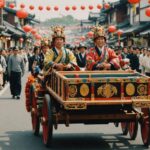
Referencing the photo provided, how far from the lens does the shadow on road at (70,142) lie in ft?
32.5

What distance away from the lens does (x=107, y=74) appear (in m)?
10.3

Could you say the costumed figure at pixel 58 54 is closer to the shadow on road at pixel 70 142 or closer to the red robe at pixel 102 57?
the red robe at pixel 102 57

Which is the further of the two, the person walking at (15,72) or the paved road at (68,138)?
the person walking at (15,72)

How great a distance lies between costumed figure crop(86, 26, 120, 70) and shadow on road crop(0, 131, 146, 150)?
1.32 meters

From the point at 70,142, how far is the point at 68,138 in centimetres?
48

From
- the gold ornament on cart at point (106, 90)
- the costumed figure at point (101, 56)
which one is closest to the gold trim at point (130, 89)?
the gold ornament on cart at point (106, 90)

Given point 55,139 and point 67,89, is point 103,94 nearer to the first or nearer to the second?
point 67,89

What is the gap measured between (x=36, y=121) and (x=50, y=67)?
118 centimetres

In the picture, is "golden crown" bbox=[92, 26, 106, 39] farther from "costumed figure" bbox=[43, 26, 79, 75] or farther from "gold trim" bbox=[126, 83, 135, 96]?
"gold trim" bbox=[126, 83, 135, 96]

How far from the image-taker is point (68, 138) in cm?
1099

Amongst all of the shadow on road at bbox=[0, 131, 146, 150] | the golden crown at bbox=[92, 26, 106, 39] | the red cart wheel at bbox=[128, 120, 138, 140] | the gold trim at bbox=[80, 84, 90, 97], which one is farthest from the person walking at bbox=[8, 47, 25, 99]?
the gold trim at bbox=[80, 84, 90, 97]

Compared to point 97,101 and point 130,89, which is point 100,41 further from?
point 97,101

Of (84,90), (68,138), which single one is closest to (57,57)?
(68,138)

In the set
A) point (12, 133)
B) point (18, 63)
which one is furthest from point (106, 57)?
point (18, 63)
